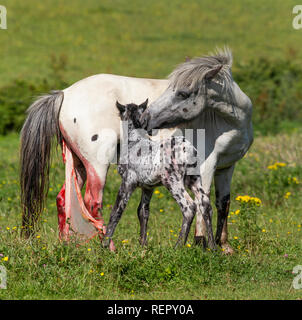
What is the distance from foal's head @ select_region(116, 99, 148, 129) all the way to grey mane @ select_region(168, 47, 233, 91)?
411 millimetres

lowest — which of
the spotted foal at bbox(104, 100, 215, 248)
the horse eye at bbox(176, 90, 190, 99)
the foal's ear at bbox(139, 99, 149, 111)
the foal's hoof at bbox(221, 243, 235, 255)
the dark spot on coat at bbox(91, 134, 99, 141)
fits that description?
the foal's hoof at bbox(221, 243, 235, 255)

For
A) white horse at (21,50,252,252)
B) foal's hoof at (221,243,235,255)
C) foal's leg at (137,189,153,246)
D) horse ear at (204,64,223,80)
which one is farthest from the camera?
foal's hoof at (221,243,235,255)

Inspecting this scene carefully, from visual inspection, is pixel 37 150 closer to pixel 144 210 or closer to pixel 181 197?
pixel 144 210

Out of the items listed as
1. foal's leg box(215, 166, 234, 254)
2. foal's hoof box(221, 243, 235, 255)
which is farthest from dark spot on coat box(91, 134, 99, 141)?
foal's hoof box(221, 243, 235, 255)

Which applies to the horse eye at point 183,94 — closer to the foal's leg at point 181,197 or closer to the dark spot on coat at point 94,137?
Answer: the foal's leg at point 181,197

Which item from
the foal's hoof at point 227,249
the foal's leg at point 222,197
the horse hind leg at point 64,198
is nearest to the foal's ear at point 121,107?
the horse hind leg at point 64,198

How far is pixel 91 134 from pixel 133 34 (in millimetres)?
29226

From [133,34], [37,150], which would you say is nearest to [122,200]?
[37,150]

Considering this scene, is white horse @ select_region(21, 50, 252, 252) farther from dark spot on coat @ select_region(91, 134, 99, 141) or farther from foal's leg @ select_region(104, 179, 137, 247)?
foal's leg @ select_region(104, 179, 137, 247)

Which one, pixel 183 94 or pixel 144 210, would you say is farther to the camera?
pixel 144 210

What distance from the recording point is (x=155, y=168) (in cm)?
616

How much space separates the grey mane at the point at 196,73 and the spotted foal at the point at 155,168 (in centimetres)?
41

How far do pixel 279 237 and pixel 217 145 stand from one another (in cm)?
157

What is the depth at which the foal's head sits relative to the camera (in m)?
6.43
